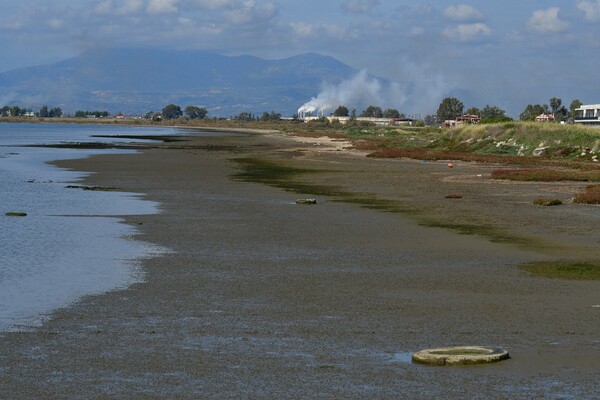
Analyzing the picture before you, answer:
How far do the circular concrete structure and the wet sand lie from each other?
0.14 metres

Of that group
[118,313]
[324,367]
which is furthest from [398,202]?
A: [324,367]

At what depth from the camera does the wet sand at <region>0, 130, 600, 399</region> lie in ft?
33.9

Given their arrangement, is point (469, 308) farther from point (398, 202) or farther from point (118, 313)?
point (398, 202)

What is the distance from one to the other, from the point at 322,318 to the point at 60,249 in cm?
882

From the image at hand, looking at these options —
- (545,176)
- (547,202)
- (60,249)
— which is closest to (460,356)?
(60,249)

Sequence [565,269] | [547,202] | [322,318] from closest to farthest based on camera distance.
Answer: [322,318], [565,269], [547,202]

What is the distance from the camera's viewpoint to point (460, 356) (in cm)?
1106

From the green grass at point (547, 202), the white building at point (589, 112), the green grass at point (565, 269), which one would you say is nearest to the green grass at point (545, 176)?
the green grass at point (547, 202)

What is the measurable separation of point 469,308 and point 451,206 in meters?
16.7

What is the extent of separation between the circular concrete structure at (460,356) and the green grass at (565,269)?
622 centimetres

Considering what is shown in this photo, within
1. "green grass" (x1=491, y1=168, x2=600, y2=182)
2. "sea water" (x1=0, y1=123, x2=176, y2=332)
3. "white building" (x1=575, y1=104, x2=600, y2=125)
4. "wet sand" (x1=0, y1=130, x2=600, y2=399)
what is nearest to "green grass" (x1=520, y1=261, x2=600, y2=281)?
"wet sand" (x1=0, y1=130, x2=600, y2=399)

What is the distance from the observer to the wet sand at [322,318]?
10.3 meters

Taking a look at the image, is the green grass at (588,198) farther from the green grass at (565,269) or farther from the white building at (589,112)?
the white building at (589,112)

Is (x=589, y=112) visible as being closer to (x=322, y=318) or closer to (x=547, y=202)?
(x=547, y=202)
